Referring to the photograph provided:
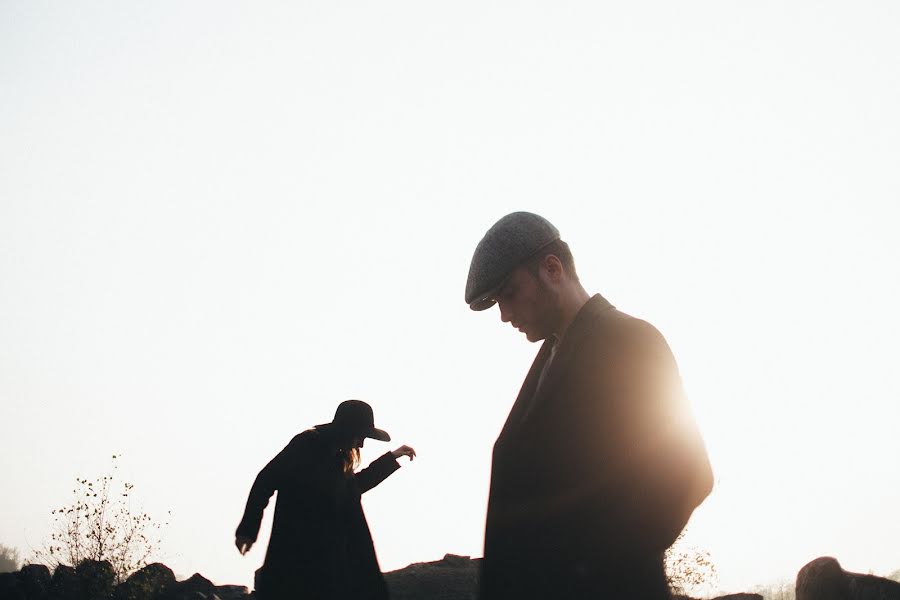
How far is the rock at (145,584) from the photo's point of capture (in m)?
12.6

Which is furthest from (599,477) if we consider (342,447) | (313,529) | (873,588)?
(873,588)

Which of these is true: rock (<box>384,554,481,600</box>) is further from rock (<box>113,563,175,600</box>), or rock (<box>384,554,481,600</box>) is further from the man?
the man

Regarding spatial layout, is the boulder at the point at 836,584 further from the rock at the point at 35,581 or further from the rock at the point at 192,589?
the rock at the point at 35,581

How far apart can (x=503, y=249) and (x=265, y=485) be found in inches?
185

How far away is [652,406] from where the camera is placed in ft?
6.18

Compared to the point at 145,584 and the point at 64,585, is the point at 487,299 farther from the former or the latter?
the point at 64,585

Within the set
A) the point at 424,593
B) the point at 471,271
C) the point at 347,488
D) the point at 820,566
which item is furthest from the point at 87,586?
the point at 471,271

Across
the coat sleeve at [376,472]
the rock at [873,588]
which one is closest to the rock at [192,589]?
the coat sleeve at [376,472]

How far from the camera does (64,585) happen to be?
42.7 ft

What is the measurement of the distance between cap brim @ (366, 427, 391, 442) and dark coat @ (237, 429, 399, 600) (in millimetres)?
646

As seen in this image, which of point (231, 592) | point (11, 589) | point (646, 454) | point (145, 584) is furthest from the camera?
point (231, 592)

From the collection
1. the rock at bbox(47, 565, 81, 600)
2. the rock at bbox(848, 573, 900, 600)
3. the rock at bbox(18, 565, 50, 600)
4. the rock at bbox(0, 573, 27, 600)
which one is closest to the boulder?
the rock at bbox(848, 573, 900, 600)

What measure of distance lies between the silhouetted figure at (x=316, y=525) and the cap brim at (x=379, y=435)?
0.53m

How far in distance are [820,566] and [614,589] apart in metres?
12.2
